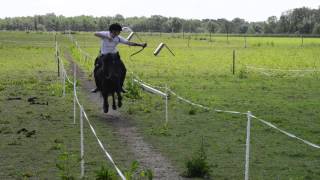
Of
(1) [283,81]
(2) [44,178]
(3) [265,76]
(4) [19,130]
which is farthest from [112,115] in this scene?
(3) [265,76]

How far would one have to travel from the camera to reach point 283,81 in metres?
26.4

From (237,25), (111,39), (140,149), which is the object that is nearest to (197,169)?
(140,149)

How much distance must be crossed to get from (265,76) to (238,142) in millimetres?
18785

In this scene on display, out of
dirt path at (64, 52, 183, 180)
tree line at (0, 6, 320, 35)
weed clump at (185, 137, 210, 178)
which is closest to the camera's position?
weed clump at (185, 137, 210, 178)

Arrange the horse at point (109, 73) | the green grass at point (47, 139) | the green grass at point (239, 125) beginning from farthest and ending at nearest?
the horse at point (109, 73)
the green grass at point (239, 125)
the green grass at point (47, 139)

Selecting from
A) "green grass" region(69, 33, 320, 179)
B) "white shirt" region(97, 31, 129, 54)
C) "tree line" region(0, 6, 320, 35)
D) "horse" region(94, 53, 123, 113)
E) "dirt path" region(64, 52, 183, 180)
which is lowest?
"green grass" region(69, 33, 320, 179)

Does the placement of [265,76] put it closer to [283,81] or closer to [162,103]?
[283,81]

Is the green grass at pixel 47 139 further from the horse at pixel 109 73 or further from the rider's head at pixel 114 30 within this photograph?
the rider's head at pixel 114 30

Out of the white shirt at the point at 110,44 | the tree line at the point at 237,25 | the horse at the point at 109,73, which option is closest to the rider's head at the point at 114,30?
the white shirt at the point at 110,44

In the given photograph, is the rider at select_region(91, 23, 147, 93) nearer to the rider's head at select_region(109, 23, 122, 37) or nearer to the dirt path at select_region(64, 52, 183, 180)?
the rider's head at select_region(109, 23, 122, 37)

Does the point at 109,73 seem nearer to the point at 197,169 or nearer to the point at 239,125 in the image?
the point at 239,125

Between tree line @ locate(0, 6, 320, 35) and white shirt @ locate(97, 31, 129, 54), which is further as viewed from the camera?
tree line @ locate(0, 6, 320, 35)

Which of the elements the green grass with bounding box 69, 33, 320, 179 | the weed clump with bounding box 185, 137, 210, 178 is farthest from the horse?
the weed clump with bounding box 185, 137, 210, 178

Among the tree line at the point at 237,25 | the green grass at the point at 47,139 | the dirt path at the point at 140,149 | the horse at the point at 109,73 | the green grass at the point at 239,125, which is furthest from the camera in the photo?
the tree line at the point at 237,25
